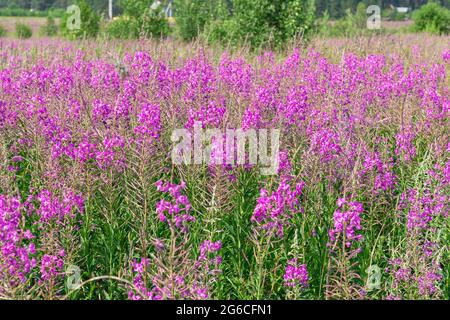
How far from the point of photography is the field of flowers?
9.75ft

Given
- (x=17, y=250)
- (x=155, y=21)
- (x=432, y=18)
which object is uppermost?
(x=432, y=18)

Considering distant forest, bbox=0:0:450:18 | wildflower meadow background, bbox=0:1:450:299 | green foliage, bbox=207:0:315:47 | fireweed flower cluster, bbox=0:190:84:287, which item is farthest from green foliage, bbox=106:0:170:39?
distant forest, bbox=0:0:450:18

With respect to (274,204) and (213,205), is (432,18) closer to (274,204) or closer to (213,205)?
(213,205)

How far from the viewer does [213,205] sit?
352 centimetres

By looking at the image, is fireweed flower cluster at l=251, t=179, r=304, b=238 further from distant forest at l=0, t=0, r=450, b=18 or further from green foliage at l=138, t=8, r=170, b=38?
distant forest at l=0, t=0, r=450, b=18

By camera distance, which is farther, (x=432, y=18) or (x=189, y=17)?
(x=432, y=18)

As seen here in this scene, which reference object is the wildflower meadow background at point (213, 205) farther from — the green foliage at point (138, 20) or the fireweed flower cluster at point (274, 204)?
the green foliage at point (138, 20)

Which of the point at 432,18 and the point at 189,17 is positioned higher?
the point at 432,18

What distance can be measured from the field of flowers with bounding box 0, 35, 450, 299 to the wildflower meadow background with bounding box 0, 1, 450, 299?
0.6 inches

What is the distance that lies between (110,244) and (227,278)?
2.48 ft

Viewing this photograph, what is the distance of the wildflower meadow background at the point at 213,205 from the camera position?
2.97 metres

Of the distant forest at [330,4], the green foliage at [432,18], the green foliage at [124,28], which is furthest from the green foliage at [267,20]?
the distant forest at [330,4]

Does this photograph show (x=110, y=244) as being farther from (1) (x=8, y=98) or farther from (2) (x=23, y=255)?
(1) (x=8, y=98)

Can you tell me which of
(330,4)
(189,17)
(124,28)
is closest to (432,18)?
(189,17)
